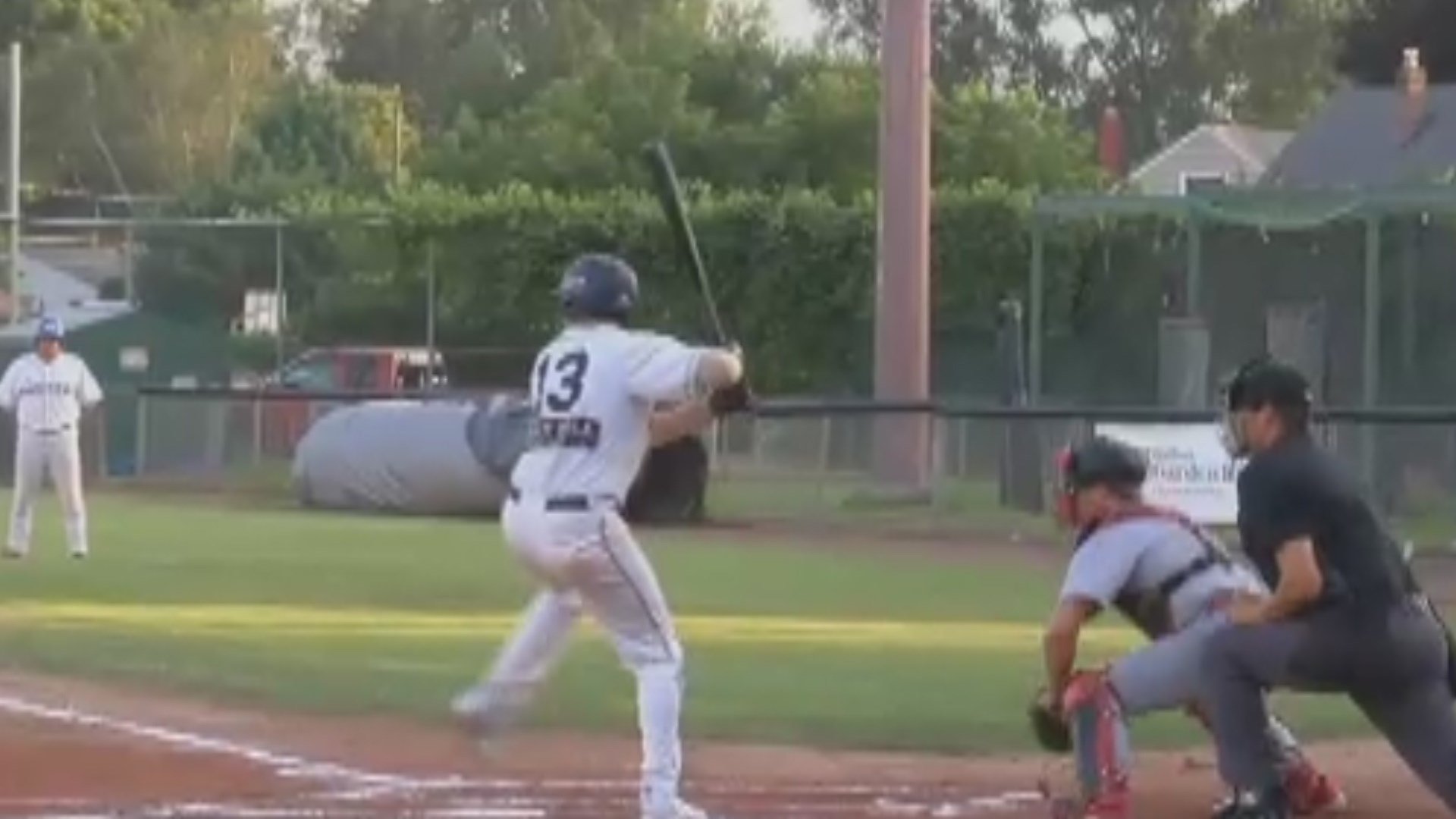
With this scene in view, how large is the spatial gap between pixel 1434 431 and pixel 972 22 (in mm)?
65034

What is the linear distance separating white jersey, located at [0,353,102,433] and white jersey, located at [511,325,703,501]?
14860mm

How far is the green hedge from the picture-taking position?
147 ft

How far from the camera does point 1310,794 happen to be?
38.2 ft

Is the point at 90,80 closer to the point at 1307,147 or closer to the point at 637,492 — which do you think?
the point at 1307,147

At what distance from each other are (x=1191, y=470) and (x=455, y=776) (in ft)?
52.4

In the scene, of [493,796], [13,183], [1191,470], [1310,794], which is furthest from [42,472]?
[13,183]

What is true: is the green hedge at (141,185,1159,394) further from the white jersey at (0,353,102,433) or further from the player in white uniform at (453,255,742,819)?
the player in white uniform at (453,255,742,819)

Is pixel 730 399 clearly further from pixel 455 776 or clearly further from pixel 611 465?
pixel 455 776

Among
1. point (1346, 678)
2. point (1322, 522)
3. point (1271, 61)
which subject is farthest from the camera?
point (1271, 61)

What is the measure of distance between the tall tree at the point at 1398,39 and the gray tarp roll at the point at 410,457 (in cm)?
3365

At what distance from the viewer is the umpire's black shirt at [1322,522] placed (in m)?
10.2

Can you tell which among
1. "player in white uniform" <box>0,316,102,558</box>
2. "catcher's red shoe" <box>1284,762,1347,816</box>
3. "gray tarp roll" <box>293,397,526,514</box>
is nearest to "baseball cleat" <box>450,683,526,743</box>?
"catcher's red shoe" <box>1284,762,1347,816</box>

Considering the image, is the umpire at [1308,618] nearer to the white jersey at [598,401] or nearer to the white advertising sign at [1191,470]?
the white jersey at [598,401]

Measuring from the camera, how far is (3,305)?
174ft
